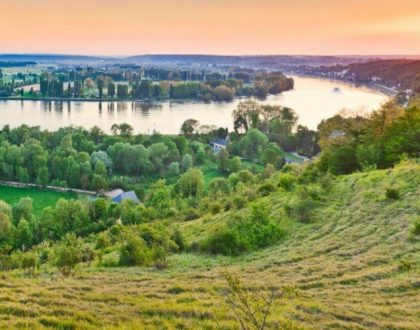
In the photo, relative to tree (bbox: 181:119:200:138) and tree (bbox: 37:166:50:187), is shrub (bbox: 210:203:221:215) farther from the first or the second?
tree (bbox: 181:119:200:138)

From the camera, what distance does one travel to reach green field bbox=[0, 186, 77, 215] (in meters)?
25.7

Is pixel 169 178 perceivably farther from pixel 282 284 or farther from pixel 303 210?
pixel 282 284

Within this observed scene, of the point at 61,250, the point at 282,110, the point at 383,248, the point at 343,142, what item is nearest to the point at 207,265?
the point at 61,250

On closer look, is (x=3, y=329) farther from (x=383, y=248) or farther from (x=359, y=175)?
(x=359, y=175)

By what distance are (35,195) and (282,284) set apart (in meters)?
24.0

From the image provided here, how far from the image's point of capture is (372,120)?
18500 mm

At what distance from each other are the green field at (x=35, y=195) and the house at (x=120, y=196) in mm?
2209

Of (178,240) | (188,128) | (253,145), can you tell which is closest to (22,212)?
(178,240)

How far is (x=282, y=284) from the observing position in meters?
6.36

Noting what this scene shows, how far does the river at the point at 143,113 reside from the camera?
5078cm

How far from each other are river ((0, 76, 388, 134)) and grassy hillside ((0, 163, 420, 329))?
38308mm

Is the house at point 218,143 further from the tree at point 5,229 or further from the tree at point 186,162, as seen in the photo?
the tree at point 5,229

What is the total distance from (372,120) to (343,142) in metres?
1.57

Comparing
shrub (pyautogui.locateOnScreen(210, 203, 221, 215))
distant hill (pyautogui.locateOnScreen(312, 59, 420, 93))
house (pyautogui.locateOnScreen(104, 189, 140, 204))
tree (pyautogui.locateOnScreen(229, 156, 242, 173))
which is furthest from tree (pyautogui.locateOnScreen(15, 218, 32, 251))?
distant hill (pyautogui.locateOnScreen(312, 59, 420, 93))
